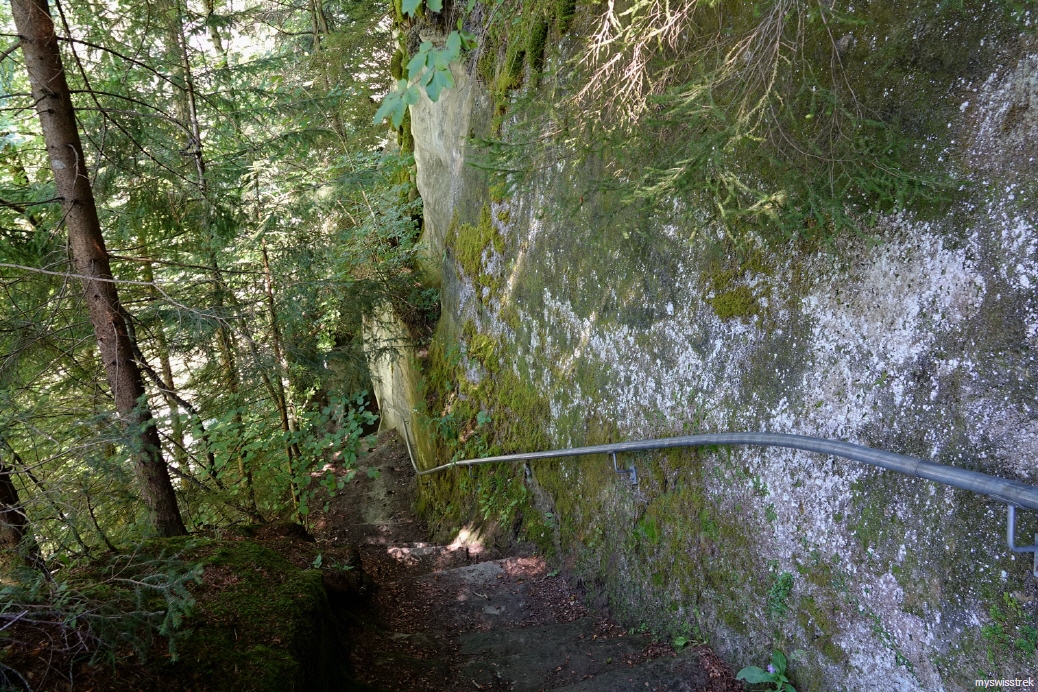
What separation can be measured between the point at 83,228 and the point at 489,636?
4.50 metres

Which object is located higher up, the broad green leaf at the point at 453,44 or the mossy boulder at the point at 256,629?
the broad green leaf at the point at 453,44

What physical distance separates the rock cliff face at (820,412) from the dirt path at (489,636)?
251 millimetres

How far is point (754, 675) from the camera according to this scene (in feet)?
10.5

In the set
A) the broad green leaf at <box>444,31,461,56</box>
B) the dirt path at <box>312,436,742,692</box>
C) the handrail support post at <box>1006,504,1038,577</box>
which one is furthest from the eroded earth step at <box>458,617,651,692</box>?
the broad green leaf at <box>444,31,461,56</box>

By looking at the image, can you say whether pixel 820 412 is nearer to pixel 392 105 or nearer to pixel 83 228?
pixel 392 105

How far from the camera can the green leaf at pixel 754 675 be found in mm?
3158

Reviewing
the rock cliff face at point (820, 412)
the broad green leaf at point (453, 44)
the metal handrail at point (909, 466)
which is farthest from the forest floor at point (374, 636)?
the broad green leaf at point (453, 44)

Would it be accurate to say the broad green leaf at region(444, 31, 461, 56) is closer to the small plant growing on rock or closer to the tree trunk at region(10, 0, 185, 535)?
the small plant growing on rock

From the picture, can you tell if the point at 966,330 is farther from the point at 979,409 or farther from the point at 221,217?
the point at 221,217

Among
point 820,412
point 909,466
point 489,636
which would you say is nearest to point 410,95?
point 909,466

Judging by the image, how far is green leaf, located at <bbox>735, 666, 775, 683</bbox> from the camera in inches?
124

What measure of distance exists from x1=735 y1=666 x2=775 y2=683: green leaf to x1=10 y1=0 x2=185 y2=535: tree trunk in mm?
4127

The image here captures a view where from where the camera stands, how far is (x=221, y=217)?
711 cm

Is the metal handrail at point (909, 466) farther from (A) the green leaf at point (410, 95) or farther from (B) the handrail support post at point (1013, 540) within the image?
(A) the green leaf at point (410, 95)
